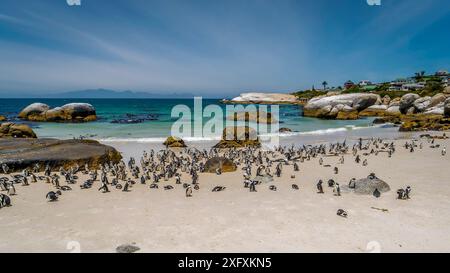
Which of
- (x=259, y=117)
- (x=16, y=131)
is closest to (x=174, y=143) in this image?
(x=16, y=131)

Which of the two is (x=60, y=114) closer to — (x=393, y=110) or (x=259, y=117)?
(x=259, y=117)

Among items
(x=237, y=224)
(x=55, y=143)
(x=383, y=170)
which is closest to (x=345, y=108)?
(x=383, y=170)

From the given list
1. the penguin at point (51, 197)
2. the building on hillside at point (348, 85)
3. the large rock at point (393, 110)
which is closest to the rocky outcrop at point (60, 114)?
the penguin at point (51, 197)

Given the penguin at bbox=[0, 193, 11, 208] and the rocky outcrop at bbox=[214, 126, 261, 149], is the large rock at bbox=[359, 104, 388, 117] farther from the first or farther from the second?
the penguin at bbox=[0, 193, 11, 208]

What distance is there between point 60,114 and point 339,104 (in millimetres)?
56974

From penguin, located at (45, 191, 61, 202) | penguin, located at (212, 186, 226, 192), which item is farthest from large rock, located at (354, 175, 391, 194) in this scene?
penguin, located at (45, 191, 61, 202)

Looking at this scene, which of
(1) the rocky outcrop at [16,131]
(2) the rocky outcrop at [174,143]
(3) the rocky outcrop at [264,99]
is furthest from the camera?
(3) the rocky outcrop at [264,99]

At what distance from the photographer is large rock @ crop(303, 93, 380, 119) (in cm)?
7262

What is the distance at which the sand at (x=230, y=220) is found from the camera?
837cm

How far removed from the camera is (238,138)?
96.7ft

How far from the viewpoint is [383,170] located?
17625mm

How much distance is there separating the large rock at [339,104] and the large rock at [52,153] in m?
59.1

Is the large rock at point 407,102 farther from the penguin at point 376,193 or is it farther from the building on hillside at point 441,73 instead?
the building on hillside at point 441,73
